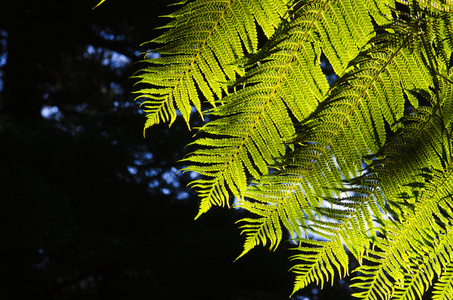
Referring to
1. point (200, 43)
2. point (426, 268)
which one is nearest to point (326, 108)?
point (200, 43)

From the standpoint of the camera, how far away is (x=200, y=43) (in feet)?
1.77

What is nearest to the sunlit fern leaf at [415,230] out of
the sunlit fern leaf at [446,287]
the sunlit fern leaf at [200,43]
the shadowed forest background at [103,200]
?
the sunlit fern leaf at [446,287]

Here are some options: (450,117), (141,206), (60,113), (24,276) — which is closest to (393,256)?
(450,117)

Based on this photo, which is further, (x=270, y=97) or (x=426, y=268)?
(x=426, y=268)

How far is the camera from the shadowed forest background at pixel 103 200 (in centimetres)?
272

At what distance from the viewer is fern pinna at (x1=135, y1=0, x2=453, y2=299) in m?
0.53

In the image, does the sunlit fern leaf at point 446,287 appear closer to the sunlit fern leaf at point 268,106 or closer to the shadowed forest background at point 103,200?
the sunlit fern leaf at point 268,106

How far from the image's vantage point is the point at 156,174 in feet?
13.4

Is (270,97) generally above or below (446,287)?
above

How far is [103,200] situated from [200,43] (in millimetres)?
3591

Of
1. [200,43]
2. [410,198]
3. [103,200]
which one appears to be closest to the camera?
[200,43]

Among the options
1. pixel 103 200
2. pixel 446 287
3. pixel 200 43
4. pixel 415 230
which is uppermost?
pixel 103 200

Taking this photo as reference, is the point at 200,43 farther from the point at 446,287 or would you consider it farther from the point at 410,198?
the point at 446,287

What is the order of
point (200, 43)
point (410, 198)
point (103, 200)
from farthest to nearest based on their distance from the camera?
point (103, 200)
point (410, 198)
point (200, 43)
